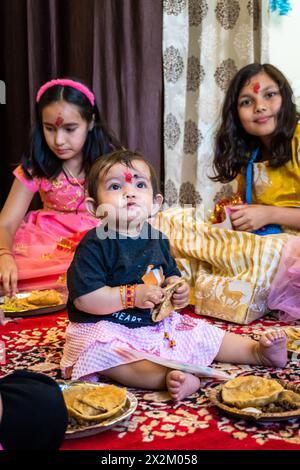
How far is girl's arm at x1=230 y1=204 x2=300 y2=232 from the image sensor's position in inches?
76.8

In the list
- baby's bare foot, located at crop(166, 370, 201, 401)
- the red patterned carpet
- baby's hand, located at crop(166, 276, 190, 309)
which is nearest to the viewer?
the red patterned carpet

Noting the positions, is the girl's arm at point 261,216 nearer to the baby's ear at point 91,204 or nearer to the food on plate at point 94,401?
the baby's ear at point 91,204

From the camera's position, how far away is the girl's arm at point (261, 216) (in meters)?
1.95

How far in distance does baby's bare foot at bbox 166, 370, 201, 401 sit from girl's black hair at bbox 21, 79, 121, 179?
3.64 ft

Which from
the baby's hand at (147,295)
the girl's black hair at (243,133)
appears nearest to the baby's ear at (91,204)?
the baby's hand at (147,295)

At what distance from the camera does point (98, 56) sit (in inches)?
104

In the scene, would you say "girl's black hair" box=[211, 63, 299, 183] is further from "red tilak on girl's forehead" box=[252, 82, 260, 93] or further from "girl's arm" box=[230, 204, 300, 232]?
"girl's arm" box=[230, 204, 300, 232]

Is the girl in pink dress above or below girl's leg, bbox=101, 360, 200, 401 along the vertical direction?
above

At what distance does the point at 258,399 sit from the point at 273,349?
10.2 inches

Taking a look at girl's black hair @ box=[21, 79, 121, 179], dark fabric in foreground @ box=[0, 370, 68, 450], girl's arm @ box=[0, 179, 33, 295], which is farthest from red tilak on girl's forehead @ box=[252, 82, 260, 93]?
dark fabric in foreground @ box=[0, 370, 68, 450]

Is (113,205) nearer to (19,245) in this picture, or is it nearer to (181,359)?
(181,359)

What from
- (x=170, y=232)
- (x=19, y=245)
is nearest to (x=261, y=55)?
(x=170, y=232)

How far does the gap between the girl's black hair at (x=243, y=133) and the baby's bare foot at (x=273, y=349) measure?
87 centimetres

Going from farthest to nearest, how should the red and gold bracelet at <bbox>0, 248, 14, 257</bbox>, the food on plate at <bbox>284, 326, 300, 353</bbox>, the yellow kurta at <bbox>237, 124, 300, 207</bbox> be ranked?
the yellow kurta at <bbox>237, 124, 300, 207</bbox> → the red and gold bracelet at <bbox>0, 248, 14, 257</bbox> → the food on plate at <bbox>284, 326, 300, 353</bbox>
